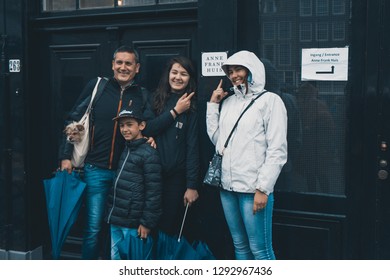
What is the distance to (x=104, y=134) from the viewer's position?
4.21 meters

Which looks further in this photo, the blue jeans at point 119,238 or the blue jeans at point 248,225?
the blue jeans at point 119,238

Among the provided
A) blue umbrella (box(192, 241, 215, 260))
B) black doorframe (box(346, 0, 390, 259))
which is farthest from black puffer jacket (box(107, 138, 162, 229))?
black doorframe (box(346, 0, 390, 259))

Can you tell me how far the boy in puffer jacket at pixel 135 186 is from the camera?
152 inches

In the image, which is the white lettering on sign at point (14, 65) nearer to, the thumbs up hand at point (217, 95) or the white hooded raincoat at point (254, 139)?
the thumbs up hand at point (217, 95)

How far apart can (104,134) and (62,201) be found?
70 cm

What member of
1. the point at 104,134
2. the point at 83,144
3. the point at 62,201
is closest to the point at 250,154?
the point at 104,134

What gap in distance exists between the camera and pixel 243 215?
371 centimetres

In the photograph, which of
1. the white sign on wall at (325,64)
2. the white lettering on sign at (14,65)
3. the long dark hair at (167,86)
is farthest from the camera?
the white lettering on sign at (14,65)

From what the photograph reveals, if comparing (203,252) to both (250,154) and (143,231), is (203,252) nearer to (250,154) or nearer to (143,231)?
(143,231)

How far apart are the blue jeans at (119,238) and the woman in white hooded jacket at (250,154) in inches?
31.7

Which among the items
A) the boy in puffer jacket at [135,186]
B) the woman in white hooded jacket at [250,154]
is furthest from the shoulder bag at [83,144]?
the woman in white hooded jacket at [250,154]

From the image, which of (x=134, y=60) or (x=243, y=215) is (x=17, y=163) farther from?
(x=243, y=215)
